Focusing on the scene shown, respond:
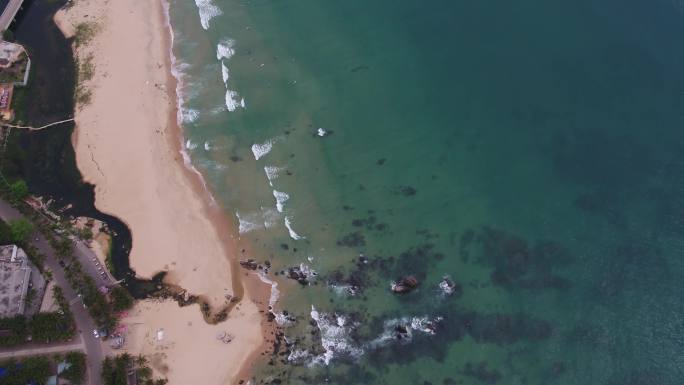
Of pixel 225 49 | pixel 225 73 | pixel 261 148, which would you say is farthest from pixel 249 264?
pixel 225 49

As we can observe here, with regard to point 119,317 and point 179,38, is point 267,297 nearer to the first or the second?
point 119,317

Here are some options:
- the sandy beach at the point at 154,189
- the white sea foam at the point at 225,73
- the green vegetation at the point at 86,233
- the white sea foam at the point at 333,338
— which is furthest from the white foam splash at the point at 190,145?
the white sea foam at the point at 333,338

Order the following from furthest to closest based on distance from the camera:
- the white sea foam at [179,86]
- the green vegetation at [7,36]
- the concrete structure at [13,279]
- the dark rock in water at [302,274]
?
the green vegetation at [7,36], the white sea foam at [179,86], the dark rock in water at [302,274], the concrete structure at [13,279]

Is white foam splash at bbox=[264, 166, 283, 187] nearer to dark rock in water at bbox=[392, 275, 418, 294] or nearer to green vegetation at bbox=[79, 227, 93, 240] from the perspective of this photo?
dark rock in water at bbox=[392, 275, 418, 294]

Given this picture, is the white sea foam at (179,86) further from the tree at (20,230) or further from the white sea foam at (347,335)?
the white sea foam at (347,335)

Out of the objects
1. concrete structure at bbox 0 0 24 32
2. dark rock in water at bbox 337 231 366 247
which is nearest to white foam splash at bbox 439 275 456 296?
dark rock in water at bbox 337 231 366 247

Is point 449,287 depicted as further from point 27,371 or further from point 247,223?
point 27,371
